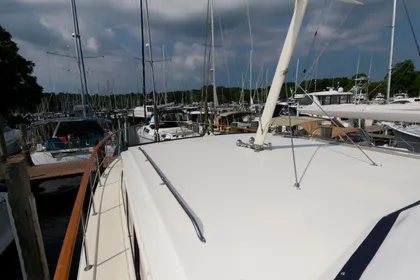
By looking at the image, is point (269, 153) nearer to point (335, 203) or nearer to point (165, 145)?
point (335, 203)

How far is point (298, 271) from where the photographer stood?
1.19 meters

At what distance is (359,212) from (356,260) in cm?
55

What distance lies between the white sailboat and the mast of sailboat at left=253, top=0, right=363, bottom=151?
11 mm

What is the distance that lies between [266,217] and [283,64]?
6.29 feet

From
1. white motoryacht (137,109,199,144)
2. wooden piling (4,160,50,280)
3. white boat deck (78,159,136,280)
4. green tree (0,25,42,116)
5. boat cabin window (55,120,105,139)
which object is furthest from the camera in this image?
green tree (0,25,42,116)

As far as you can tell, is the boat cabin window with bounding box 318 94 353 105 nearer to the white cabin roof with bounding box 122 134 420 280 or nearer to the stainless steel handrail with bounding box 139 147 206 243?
the white cabin roof with bounding box 122 134 420 280

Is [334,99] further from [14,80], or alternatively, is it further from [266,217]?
[14,80]

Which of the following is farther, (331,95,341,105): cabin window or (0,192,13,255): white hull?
(331,95,341,105): cabin window

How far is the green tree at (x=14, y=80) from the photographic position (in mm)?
23375

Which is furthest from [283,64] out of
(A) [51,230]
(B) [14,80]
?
(B) [14,80]

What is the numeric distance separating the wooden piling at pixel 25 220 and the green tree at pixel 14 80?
2374cm

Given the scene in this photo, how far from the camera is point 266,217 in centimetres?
159

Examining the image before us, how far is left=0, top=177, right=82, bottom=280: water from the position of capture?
5.71 metres

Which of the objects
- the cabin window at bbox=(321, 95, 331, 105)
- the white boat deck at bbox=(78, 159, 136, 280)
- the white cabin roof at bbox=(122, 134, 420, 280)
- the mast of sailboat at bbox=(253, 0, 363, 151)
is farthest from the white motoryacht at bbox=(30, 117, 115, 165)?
the cabin window at bbox=(321, 95, 331, 105)
